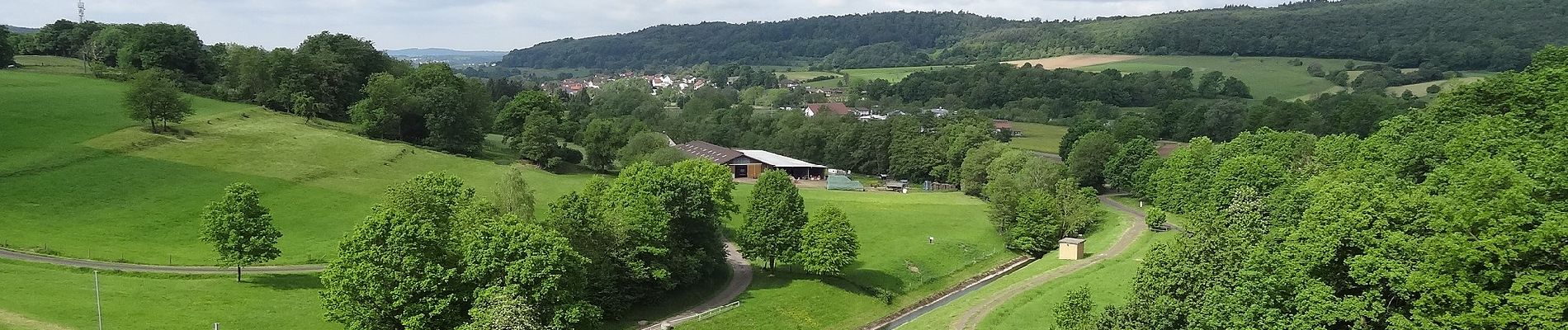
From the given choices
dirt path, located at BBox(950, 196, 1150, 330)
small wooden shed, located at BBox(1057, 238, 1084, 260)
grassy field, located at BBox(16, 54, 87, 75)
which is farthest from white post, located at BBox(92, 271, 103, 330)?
grassy field, located at BBox(16, 54, 87, 75)

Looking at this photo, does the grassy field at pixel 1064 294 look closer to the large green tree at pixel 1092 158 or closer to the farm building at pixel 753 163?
the large green tree at pixel 1092 158

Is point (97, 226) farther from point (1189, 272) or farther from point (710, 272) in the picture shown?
point (1189, 272)

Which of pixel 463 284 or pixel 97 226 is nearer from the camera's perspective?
pixel 463 284

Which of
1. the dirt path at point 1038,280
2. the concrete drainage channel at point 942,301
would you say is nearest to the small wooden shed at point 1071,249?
the dirt path at point 1038,280

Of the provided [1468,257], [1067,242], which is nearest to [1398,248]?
[1468,257]

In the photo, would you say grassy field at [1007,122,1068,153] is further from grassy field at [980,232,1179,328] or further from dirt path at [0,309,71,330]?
dirt path at [0,309,71,330]

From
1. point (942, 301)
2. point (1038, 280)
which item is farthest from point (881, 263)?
point (1038, 280)
